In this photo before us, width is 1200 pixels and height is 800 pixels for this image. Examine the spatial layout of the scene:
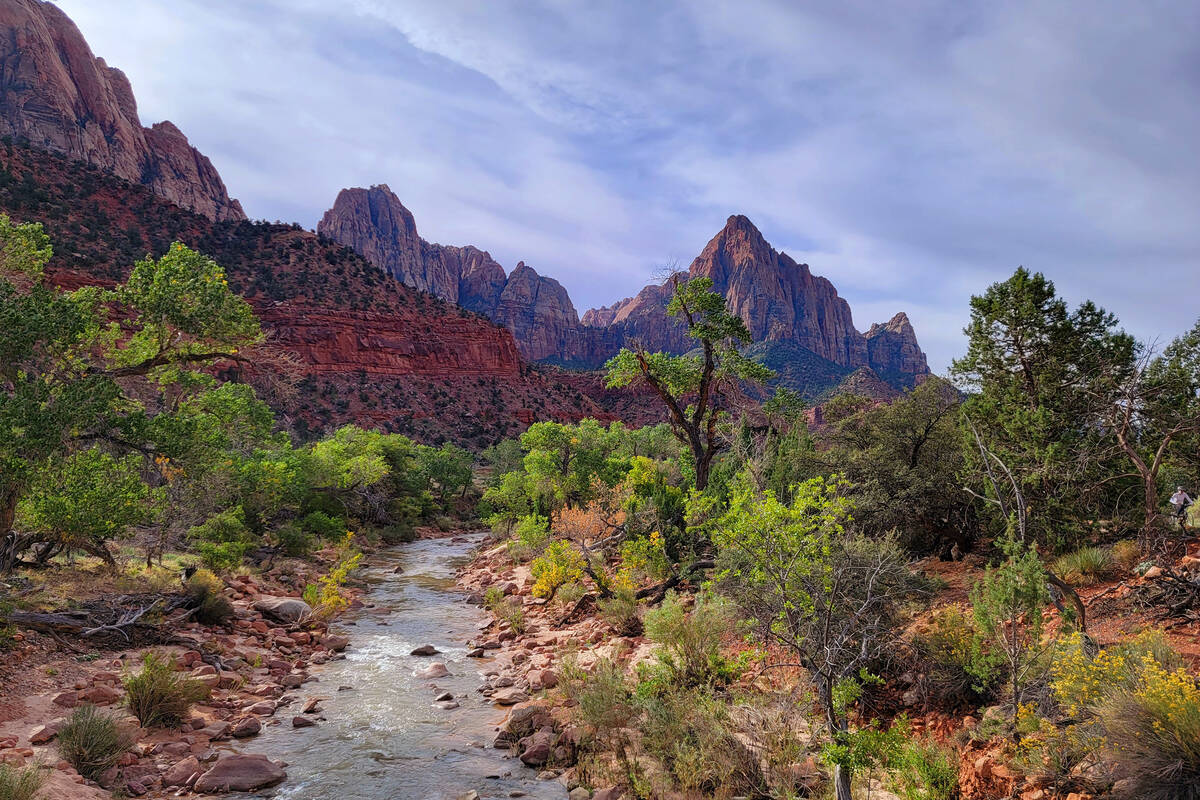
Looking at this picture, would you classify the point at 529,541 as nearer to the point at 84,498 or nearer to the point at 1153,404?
the point at 84,498

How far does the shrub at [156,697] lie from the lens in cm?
775

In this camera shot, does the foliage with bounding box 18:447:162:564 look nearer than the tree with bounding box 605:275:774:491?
Yes

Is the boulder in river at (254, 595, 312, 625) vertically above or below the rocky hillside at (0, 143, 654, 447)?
below

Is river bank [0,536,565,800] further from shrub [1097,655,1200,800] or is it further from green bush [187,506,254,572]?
shrub [1097,655,1200,800]

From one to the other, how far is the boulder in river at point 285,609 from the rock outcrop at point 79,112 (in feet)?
251

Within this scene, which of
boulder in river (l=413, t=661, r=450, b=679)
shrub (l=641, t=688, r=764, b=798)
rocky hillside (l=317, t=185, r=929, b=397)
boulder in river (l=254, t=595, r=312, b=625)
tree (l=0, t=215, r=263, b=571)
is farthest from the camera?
rocky hillside (l=317, t=185, r=929, b=397)

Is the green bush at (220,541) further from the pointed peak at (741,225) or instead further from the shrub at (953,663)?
the pointed peak at (741,225)

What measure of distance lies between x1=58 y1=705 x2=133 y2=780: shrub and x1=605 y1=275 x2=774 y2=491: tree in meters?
11.5

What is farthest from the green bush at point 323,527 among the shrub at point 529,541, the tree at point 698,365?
the tree at point 698,365

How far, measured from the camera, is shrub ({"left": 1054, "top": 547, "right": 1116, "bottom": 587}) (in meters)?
10.1

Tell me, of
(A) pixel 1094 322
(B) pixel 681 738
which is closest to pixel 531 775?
(B) pixel 681 738

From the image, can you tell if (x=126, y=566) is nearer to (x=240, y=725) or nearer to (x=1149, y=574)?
(x=240, y=725)

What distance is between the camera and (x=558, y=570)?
1614 centimetres

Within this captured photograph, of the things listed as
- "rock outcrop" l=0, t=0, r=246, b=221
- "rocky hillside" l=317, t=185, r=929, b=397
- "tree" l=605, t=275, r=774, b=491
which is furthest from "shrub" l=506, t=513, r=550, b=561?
"rocky hillside" l=317, t=185, r=929, b=397
